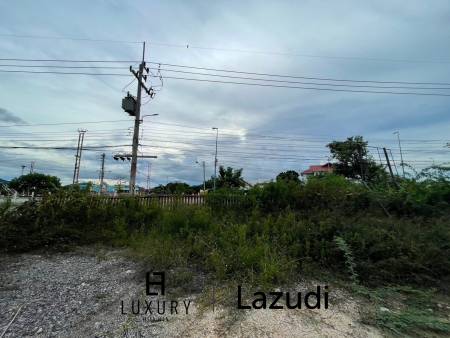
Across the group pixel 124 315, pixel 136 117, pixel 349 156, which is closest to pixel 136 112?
pixel 136 117

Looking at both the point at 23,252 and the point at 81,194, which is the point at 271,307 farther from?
the point at 81,194

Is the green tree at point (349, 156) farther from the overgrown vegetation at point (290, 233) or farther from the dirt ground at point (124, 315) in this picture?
the dirt ground at point (124, 315)

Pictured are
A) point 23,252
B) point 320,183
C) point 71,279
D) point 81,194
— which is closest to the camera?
point 71,279

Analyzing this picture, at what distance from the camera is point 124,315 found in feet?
10.4

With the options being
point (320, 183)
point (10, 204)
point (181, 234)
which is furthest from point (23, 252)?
point (320, 183)

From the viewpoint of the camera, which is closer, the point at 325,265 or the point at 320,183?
the point at 325,265

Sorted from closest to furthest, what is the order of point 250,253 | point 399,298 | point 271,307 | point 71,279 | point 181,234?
1. point 271,307
2. point 399,298
3. point 71,279
4. point 250,253
5. point 181,234

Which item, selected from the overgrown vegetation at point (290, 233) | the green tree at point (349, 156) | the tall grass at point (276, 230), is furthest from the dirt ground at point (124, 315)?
the green tree at point (349, 156)

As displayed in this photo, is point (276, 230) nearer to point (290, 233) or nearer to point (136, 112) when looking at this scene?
point (290, 233)

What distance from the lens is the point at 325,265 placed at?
4676mm

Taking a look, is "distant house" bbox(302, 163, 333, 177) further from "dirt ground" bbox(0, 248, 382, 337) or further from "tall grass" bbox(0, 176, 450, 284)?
"dirt ground" bbox(0, 248, 382, 337)

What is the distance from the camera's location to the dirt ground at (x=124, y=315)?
282cm

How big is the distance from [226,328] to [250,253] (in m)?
1.71

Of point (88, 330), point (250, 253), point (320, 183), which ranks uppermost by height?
point (320, 183)
